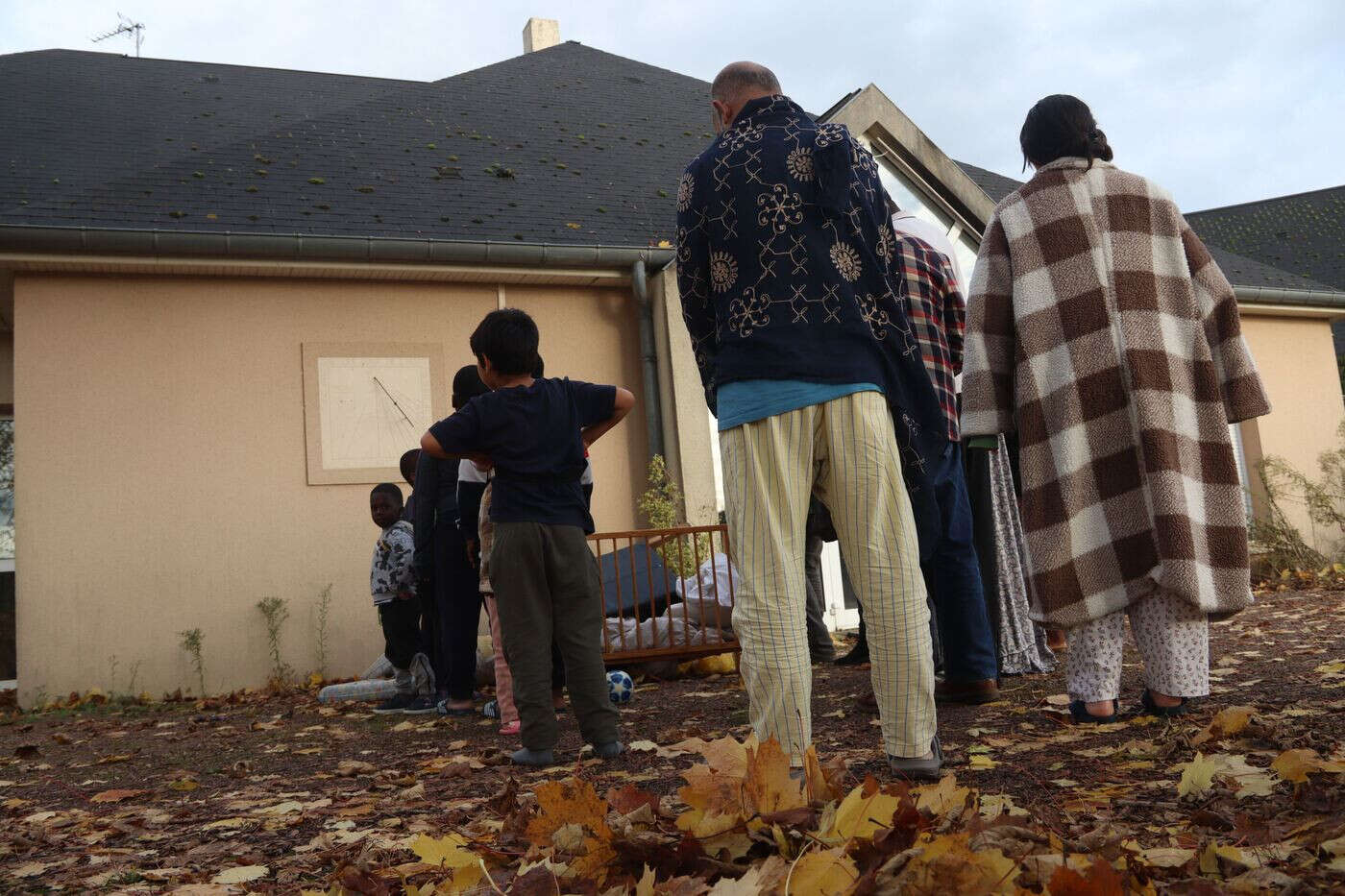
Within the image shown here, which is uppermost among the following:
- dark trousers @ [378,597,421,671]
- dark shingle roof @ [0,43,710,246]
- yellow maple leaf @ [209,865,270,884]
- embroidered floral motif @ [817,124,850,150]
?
dark shingle roof @ [0,43,710,246]

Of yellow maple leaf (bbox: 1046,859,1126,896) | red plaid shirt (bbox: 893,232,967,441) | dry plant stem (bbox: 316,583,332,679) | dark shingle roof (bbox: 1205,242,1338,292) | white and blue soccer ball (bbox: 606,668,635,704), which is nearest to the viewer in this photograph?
yellow maple leaf (bbox: 1046,859,1126,896)

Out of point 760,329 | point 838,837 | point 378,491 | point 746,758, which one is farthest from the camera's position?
point 378,491

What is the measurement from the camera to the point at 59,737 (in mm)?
5898

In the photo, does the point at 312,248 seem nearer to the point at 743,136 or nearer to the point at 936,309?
the point at 936,309

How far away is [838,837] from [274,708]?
19.7 ft

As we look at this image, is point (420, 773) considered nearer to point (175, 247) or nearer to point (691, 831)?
point (691, 831)

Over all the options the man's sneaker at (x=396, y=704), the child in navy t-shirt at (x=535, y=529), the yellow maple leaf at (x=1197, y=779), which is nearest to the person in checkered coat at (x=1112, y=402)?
the yellow maple leaf at (x=1197, y=779)

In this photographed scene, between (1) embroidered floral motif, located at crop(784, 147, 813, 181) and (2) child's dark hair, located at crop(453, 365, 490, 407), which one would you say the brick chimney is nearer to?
(2) child's dark hair, located at crop(453, 365, 490, 407)

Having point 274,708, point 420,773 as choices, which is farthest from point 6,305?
point 420,773

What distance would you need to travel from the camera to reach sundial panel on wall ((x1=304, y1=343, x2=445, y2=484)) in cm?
896

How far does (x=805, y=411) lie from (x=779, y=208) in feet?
1.76

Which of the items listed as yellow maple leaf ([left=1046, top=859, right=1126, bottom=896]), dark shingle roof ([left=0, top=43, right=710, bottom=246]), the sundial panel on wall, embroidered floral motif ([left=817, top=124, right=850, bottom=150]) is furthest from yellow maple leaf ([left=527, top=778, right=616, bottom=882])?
dark shingle roof ([left=0, top=43, right=710, bottom=246])

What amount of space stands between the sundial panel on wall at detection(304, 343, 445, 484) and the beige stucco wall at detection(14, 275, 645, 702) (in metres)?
0.11

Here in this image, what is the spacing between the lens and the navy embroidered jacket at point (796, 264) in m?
2.85
